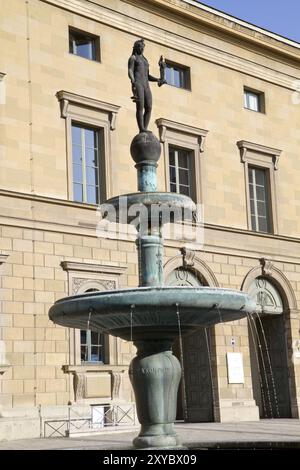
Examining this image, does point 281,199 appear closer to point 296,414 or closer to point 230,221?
point 230,221

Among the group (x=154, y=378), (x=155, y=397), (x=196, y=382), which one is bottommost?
(x=155, y=397)

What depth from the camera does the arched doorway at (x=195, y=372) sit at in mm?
25422

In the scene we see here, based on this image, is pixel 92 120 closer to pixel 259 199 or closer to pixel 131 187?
pixel 131 187

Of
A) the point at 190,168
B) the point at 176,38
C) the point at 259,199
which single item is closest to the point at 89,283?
the point at 190,168

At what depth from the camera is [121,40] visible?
25047mm

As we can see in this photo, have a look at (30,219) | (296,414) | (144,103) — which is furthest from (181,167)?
(144,103)

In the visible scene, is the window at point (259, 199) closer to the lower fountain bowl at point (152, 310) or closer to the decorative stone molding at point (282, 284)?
the decorative stone molding at point (282, 284)

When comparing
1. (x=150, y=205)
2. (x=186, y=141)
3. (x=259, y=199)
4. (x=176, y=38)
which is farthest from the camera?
(x=259, y=199)

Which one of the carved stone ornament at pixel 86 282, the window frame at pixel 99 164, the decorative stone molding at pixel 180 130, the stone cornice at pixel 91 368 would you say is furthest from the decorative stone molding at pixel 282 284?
the stone cornice at pixel 91 368

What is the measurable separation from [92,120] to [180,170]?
375 centimetres

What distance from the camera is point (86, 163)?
2383 centimetres

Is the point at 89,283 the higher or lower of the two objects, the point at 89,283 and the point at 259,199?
the lower

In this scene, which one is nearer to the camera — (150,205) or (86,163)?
(150,205)

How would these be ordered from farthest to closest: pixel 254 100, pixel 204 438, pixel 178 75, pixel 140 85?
pixel 254 100
pixel 178 75
pixel 204 438
pixel 140 85
